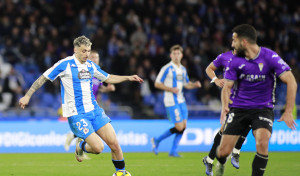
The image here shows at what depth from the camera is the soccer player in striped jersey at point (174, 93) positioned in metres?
12.2

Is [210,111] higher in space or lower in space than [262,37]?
lower

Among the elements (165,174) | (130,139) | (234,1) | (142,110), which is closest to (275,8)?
(234,1)

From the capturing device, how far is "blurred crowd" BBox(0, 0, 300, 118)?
17.2 m

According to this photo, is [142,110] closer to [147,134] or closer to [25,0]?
[147,134]

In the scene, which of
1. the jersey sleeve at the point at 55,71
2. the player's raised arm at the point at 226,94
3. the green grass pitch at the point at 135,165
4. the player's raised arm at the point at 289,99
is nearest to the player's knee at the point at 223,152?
the player's raised arm at the point at 226,94

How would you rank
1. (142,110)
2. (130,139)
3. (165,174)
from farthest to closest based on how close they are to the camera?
(142,110)
(130,139)
(165,174)

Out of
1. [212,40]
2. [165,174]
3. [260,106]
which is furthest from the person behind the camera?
[212,40]

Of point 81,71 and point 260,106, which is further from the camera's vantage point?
point 81,71

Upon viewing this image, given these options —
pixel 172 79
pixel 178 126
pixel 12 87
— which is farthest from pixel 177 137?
pixel 12 87

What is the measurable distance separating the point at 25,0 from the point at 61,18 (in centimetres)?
144

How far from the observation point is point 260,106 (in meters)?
6.86

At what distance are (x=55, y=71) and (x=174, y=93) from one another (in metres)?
4.94

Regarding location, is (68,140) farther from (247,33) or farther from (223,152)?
(247,33)

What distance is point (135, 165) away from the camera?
10.4m
